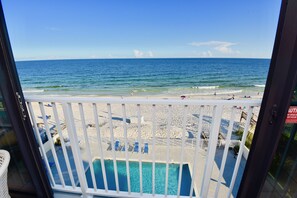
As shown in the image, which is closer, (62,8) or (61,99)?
(61,99)

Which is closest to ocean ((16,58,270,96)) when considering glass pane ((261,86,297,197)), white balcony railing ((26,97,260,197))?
white balcony railing ((26,97,260,197))

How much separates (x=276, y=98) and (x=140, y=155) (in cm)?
110

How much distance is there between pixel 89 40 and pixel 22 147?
21.7 metres

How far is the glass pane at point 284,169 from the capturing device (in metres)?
0.95

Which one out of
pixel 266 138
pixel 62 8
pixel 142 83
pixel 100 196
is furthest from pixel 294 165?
pixel 62 8

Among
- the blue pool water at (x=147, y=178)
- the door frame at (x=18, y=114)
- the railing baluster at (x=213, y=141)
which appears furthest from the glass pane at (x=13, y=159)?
the blue pool water at (x=147, y=178)

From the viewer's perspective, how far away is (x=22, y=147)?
121 centimetres

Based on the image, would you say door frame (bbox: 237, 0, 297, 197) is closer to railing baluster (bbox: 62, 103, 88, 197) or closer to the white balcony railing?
the white balcony railing

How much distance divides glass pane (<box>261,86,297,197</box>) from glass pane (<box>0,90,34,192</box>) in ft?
6.13

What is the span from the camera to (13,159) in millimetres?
1250

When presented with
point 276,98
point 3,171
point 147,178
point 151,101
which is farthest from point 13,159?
point 147,178

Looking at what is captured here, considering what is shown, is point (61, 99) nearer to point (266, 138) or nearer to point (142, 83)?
point (266, 138)

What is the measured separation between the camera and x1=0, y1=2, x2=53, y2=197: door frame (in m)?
0.99

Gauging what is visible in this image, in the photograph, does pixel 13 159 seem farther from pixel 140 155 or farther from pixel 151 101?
pixel 151 101
